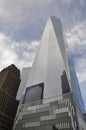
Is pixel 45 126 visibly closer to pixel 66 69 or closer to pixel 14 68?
pixel 66 69

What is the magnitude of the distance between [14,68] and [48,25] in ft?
234

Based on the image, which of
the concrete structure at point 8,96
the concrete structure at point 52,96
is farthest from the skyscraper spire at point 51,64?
the concrete structure at point 8,96

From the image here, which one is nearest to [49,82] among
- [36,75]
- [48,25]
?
[36,75]

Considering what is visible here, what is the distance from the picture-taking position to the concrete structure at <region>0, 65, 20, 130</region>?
119544 mm

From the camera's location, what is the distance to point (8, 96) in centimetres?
13425

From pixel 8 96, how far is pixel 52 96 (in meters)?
40.1

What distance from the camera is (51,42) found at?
171750 millimetres

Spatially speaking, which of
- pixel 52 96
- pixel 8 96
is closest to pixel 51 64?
pixel 52 96

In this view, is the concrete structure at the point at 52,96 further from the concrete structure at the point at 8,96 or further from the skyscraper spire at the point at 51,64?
the concrete structure at the point at 8,96

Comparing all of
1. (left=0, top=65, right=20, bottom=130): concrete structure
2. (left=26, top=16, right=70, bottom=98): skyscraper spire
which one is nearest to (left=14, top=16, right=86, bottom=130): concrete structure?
(left=26, top=16, right=70, bottom=98): skyscraper spire

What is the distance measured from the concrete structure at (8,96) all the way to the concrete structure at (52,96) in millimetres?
11220

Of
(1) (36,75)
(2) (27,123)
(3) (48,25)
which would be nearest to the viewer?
(2) (27,123)

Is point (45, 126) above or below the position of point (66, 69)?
below

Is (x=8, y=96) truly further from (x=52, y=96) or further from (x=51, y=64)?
(x=51, y=64)
